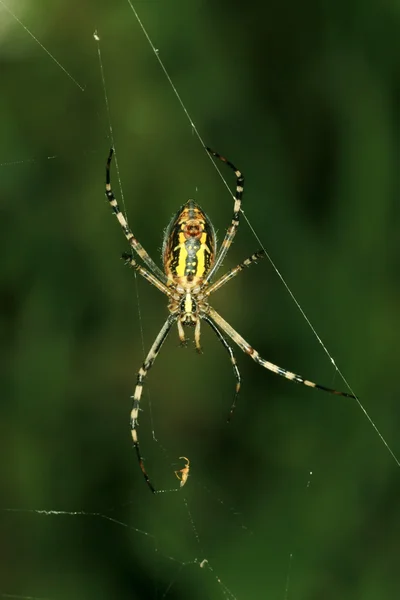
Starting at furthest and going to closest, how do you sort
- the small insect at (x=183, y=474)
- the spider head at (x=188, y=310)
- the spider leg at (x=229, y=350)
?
the small insect at (x=183, y=474) → the spider head at (x=188, y=310) → the spider leg at (x=229, y=350)

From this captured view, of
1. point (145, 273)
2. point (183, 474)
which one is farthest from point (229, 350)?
point (183, 474)

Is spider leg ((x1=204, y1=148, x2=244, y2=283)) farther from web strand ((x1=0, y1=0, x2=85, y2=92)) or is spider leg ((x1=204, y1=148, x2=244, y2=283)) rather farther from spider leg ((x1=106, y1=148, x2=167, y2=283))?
web strand ((x1=0, y1=0, x2=85, y2=92))

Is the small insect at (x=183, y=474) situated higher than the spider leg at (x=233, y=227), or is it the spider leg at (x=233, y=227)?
the spider leg at (x=233, y=227)

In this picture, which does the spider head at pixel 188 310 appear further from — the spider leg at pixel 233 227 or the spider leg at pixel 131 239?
the spider leg at pixel 233 227

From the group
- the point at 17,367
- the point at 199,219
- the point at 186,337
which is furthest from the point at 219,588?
the point at 199,219

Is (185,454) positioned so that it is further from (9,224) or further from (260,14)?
(260,14)

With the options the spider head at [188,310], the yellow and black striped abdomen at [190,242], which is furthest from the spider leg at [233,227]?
the spider head at [188,310]

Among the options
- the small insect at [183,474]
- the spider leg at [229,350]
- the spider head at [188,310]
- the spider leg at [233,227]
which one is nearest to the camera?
the spider leg at [233,227]

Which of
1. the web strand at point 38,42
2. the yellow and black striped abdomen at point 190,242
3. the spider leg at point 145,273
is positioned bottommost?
the spider leg at point 145,273

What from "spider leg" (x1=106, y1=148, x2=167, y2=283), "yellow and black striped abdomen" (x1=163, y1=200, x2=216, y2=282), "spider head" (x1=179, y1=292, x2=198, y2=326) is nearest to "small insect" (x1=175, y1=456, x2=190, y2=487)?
"spider head" (x1=179, y1=292, x2=198, y2=326)
